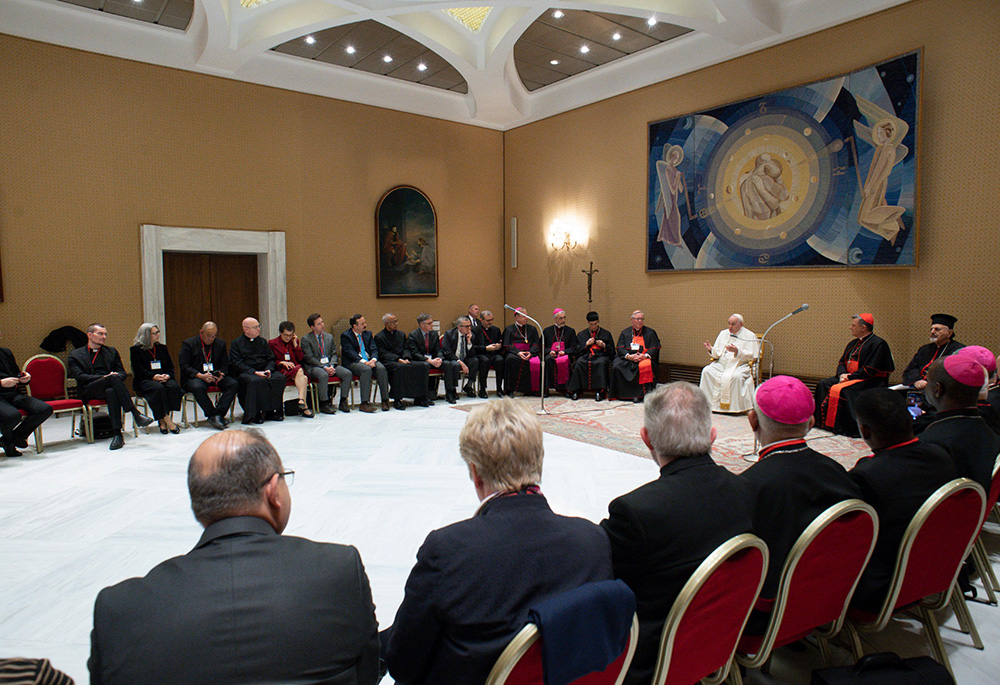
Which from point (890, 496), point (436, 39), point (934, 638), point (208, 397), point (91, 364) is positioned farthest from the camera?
point (436, 39)

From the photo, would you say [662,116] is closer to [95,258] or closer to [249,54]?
[249,54]

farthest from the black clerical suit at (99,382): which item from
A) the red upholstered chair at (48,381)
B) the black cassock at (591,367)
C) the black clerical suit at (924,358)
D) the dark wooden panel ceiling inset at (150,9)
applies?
the black clerical suit at (924,358)

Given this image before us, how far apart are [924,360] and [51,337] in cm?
987

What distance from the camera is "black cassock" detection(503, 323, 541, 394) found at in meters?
9.60

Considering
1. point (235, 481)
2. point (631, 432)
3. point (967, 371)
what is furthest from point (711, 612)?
point (631, 432)

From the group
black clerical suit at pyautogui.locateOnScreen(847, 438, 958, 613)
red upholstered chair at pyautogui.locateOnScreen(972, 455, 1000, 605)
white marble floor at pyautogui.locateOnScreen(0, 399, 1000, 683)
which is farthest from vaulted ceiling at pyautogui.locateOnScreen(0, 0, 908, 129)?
black clerical suit at pyautogui.locateOnScreen(847, 438, 958, 613)

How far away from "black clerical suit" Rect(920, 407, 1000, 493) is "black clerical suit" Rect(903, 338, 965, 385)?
13.0ft

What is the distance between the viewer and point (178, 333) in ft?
30.7

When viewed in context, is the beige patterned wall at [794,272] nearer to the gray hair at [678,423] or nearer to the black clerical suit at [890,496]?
the black clerical suit at [890,496]

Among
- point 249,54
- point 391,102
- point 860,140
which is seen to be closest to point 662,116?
point 860,140

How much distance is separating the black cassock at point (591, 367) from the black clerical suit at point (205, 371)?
464 centimetres

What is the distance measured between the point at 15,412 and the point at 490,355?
5.90m

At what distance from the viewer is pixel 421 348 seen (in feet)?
30.2

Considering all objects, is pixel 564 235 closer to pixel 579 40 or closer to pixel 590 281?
pixel 590 281
